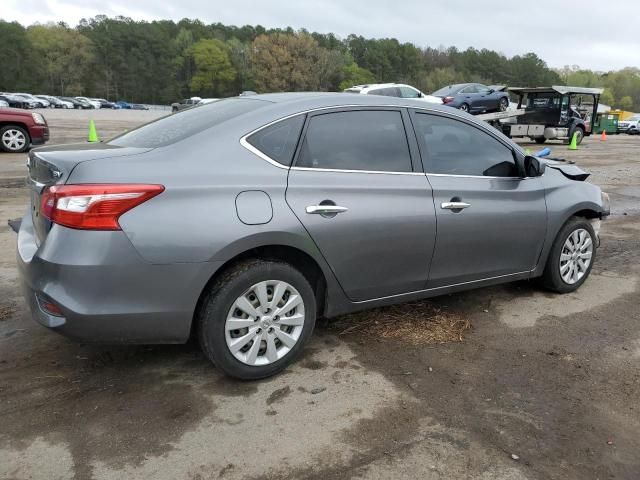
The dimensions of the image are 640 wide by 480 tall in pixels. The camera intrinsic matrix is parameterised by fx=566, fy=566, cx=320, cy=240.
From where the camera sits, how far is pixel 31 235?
3.24 m

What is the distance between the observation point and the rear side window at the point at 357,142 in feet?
11.1

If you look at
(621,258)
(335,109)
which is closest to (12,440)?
(335,109)

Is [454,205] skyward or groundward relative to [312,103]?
groundward

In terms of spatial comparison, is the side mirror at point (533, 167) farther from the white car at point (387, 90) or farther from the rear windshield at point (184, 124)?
the white car at point (387, 90)

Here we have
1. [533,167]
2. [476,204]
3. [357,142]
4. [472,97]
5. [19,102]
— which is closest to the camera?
[357,142]

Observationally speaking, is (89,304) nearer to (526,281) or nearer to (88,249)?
(88,249)

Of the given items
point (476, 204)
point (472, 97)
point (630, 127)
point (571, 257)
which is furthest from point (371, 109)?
point (630, 127)

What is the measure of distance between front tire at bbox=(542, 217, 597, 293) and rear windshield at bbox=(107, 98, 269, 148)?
108 inches

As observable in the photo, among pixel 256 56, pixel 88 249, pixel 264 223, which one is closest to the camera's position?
pixel 88 249

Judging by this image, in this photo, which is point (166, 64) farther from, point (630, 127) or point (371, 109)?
point (371, 109)

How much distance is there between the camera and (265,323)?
10.5 feet

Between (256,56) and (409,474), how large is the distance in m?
117

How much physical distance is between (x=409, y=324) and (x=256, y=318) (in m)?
1.41

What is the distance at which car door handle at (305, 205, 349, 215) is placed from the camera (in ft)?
10.6
